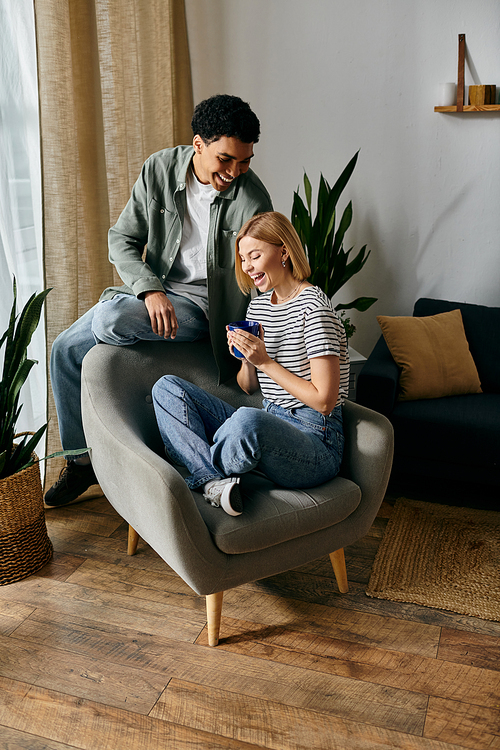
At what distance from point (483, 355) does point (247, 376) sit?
4.19 ft

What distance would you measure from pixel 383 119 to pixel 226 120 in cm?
141

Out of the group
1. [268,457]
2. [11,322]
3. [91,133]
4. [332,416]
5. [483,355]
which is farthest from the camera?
[483,355]

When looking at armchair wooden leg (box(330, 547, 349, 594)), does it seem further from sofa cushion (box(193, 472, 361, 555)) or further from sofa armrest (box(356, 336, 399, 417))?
sofa armrest (box(356, 336, 399, 417))

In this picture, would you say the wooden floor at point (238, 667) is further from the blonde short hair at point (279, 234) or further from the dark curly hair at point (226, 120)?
the dark curly hair at point (226, 120)

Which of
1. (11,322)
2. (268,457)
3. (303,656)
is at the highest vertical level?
(11,322)

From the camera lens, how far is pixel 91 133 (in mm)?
2363

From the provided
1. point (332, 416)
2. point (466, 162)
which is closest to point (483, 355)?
point (466, 162)

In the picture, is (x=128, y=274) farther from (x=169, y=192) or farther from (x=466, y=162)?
(x=466, y=162)

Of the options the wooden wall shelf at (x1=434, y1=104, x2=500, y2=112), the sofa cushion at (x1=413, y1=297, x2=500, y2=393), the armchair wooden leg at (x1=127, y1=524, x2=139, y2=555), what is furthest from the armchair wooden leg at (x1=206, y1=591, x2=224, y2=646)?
the wooden wall shelf at (x1=434, y1=104, x2=500, y2=112)

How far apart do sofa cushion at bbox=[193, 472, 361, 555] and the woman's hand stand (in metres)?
0.37

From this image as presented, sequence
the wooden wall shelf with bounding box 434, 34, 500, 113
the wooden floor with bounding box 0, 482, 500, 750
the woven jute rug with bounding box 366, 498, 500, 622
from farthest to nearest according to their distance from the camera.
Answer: the wooden wall shelf with bounding box 434, 34, 500, 113 → the woven jute rug with bounding box 366, 498, 500, 622 → the wooden floor with bounding box 0, 482, 500, 750

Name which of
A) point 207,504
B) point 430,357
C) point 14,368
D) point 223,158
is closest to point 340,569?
point 207,504

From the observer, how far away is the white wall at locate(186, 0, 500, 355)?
2799 mm

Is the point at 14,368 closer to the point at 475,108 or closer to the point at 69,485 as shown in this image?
the point at 69,485
